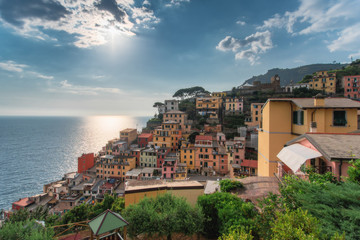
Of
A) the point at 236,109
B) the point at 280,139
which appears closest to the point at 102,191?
the point at 280,139

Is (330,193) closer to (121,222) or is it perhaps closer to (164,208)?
(164,208)

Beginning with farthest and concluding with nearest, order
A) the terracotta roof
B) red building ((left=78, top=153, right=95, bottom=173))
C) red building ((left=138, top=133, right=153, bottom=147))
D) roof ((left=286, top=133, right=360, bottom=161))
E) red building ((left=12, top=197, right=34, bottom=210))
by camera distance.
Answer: red building ((left=138, top=133, right=153, bottom=147)) → red building ((left=78, top=153, right=95, bottom=173)) → red building ((left=12, top=197, right=34, bottom=210)) → the terracotta roof → roof ((left=286, top=133, right=360, bottom=161))

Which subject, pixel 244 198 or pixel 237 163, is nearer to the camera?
pixel 244 198

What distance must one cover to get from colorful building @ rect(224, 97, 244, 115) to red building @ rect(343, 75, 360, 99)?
28.6m

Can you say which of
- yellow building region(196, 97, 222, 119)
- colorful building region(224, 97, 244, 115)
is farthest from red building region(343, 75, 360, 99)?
yellow building region(196, 97, 222, 119)

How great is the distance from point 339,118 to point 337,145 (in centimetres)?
636

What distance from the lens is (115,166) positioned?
37.9 meters

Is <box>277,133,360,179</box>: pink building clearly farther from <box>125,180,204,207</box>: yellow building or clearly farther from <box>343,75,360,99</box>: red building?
<box>343,75,360,99</box>: red building

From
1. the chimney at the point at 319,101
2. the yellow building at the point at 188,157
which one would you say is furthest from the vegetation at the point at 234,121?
the chimney at the point at 319,101

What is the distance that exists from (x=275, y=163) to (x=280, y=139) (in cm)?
204

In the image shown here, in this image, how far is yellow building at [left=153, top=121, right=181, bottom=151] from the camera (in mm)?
42122

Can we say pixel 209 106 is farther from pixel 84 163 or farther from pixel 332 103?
pixel 332 103

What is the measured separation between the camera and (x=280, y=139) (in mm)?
12812

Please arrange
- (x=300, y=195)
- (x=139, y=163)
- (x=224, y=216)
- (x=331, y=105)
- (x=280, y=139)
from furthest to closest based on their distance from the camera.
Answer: (x=139, y=163), (x=280, y=139), (x=331, y=105), (x=224, y=216), (x=300, y=195)
